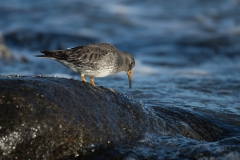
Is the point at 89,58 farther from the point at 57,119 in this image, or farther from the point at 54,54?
the point at 57,119

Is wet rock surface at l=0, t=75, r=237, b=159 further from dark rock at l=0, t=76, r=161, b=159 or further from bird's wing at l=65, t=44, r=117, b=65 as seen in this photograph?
bird's wing at l=65, t=44, r=117, b=65

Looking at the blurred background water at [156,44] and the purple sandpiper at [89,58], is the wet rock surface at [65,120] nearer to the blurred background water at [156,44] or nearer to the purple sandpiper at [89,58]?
the blurred background water at [156,44]

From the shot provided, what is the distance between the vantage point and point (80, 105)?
5.23 meters

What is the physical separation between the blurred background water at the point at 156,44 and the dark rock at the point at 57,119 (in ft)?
1.14

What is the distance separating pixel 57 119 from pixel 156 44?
11.0 metres

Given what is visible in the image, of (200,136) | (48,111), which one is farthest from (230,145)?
(48,111)

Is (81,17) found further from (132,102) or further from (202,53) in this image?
(132,102)

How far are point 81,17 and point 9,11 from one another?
3026mm

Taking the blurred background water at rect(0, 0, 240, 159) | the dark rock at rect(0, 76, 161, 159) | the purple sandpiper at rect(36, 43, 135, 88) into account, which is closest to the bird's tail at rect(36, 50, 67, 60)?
the purple sandpiper at rect(36, 43, 135, 88)

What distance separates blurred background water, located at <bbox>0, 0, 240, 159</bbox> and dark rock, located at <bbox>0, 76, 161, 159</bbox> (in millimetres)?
349

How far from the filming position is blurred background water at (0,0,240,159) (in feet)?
26.4

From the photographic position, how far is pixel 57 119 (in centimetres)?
484

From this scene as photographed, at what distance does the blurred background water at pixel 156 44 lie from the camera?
8.05 meters

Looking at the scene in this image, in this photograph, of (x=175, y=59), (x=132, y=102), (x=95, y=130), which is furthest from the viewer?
(x=175, y=59)
